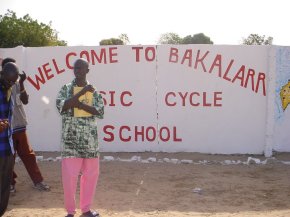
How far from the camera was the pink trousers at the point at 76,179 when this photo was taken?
13.5 ft

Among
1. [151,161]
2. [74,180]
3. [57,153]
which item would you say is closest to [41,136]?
[57,153]

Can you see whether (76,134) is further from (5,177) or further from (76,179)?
(5,177)

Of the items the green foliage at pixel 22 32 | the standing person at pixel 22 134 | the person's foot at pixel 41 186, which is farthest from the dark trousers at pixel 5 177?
the green foliage at pixel 22 32

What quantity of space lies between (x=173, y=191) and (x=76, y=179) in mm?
1626

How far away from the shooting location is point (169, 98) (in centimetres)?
752

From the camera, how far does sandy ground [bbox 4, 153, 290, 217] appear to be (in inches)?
183

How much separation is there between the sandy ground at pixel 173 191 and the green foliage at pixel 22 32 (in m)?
15.9

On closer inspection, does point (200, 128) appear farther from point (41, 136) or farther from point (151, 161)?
point (41, 136)

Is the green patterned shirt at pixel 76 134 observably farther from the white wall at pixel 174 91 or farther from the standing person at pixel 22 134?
the white wall at pixel 174 91

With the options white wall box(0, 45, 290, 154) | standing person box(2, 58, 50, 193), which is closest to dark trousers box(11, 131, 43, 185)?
standing person box(2, 58, 50, 193)

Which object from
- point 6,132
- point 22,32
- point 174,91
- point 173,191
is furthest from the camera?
point 22,32

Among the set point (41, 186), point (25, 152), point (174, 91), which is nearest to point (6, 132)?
point (25, 152)

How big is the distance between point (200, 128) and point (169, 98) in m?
0.77

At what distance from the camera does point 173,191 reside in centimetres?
537
